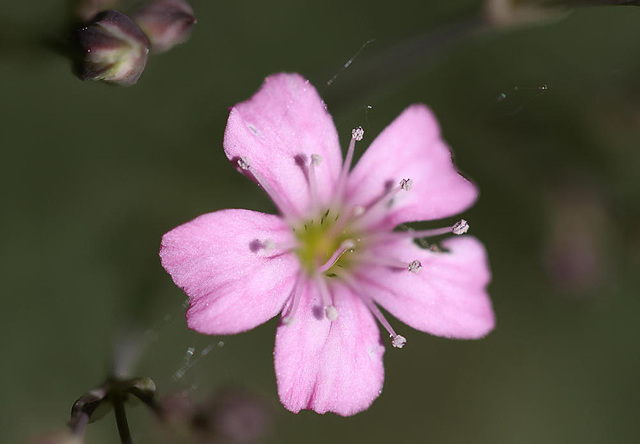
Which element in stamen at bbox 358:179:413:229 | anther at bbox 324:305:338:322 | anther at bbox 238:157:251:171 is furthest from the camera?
stamen at bbox 358:179:413:229

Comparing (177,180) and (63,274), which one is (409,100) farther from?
(63,274)

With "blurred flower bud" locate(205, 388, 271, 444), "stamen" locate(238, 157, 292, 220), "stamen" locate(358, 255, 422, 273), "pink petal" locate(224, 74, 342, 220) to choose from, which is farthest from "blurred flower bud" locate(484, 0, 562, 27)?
"blurred flower bud" locate(205, 388, 271, 444)

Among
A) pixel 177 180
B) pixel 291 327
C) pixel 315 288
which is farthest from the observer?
pixel 177 180

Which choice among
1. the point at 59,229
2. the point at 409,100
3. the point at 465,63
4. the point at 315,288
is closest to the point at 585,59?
the point at 465,63

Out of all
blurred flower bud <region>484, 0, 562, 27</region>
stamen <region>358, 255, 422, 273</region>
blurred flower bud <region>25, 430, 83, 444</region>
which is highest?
blurred flower bud <region>484, 0, 562, 27</region>

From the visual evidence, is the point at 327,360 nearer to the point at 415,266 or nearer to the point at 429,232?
the point at 415,266

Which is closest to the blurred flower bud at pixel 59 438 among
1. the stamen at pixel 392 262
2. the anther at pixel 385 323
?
the anther at pixel 385 323

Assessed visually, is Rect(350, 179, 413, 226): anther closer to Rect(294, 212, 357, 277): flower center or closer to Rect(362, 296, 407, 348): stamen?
Rect(294, 212, 357, 277): flower center

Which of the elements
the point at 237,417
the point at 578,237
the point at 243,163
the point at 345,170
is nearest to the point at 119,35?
the point at 243,163
